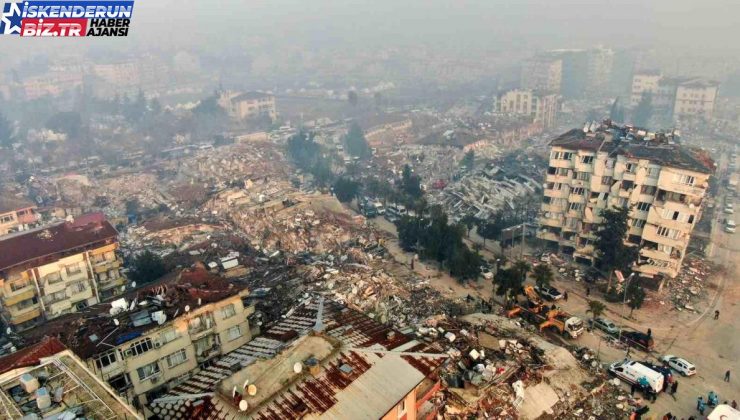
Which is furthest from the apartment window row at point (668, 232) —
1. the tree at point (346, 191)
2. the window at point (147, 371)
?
the window at point (147, 371)

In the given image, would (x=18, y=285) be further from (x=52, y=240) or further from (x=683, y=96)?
(x=683, y=96)

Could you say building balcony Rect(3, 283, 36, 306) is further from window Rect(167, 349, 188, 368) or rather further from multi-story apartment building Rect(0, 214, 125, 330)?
window Rect(167, 349, 188, 368)

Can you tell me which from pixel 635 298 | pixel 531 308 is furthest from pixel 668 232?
pixel 531 308

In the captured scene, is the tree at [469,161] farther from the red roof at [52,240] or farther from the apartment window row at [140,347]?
the apartment window row at [140,347]

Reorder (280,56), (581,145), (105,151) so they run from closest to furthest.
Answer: (581,145) → (105,151) → (280,56)

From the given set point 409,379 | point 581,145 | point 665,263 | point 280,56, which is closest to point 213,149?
point 581,145

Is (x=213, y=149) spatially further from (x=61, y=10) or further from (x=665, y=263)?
(x=665, y=263)
